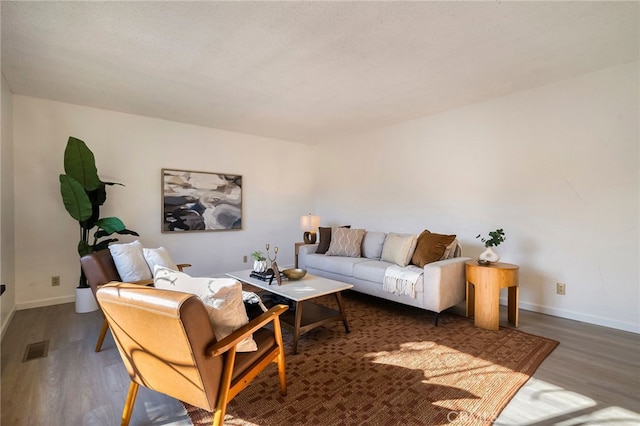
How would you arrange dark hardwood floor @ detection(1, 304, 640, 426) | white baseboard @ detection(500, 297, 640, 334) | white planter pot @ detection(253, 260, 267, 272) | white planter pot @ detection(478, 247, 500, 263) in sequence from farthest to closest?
white planter pot @ detection(253, 260, 267, 272) → white planter pot @ detection(478, 247, 500, 263) → white baseboard @ detection(500, 297, 640, 334) → dark hardwood floor @ detection(1, 304, 640, 426)

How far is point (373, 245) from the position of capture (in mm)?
4273

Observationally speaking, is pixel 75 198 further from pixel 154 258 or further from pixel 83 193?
pixel 154 258

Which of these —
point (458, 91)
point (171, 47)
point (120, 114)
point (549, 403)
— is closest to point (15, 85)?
point (120, 114)

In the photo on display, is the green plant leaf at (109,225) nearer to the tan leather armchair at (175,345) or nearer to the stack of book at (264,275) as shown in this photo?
the stack of book at (264,275)

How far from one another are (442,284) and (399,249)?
0.78 meters

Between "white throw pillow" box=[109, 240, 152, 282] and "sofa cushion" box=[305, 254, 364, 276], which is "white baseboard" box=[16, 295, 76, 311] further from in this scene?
"sofa cushion" box=[305, 254, 364, 276]

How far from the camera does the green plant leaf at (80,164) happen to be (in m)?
3.40

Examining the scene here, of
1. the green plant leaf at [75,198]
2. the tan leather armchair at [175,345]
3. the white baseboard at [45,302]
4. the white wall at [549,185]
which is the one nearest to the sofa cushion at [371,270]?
the white wall at [549,185]

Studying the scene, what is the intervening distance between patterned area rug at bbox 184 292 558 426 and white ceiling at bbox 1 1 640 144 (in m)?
2.55

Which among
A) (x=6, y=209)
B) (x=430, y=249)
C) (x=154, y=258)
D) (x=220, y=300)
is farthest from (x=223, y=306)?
(x=6, y=209)

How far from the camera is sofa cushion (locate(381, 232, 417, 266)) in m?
3.66

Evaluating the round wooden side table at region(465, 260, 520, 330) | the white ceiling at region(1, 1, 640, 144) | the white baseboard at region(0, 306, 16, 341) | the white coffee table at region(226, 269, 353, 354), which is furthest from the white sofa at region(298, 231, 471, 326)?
the white baseboard at region(0, 306, 16, 341)

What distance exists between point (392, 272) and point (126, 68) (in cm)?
344

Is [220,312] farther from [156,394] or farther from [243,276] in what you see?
[243,276]
